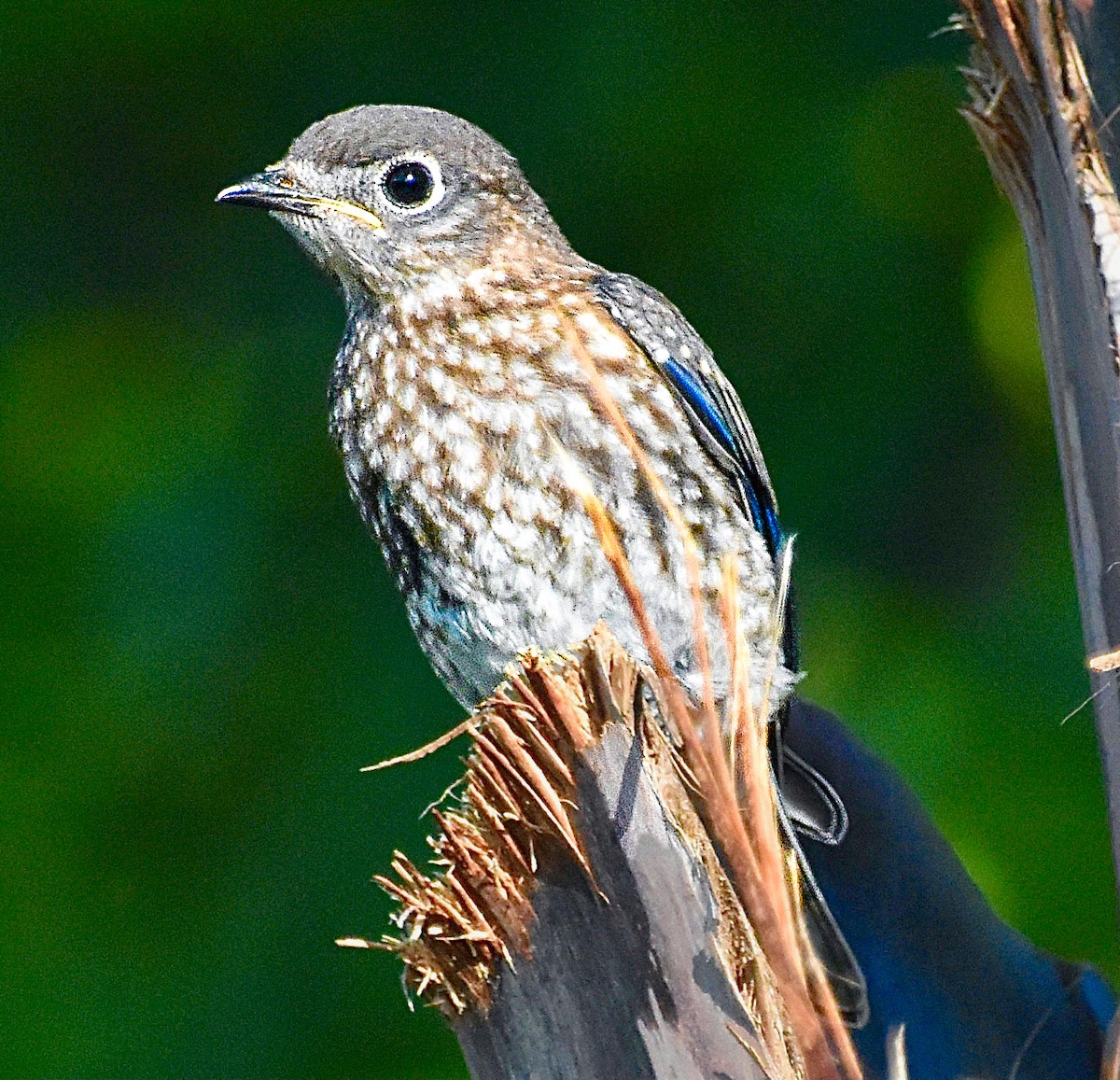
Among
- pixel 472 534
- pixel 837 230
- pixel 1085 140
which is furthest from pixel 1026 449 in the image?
pixel 1085 140

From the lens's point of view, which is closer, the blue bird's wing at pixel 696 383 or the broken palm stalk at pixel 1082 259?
the broken palm stalk at pixel 1082 259

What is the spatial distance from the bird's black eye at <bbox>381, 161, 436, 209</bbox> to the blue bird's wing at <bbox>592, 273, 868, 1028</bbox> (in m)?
0.34

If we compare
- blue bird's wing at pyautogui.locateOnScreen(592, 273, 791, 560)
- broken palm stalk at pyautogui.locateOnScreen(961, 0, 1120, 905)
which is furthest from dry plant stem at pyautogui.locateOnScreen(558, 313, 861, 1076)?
blue bird's wing at pyautogui.locateOnScreen(592, 273, 791, 560)

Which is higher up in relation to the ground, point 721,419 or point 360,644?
point 721,419

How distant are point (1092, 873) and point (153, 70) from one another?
3.14 metres

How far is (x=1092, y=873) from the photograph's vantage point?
12.5 ft

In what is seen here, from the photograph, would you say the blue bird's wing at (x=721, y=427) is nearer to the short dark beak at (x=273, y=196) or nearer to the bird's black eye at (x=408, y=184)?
the bird's black eye at (x=408, y=184)

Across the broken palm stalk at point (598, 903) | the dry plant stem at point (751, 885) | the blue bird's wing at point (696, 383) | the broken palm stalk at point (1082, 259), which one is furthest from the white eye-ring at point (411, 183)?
the dry plant stem at point (751, 885)

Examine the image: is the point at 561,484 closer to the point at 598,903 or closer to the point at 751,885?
the point at 598,903

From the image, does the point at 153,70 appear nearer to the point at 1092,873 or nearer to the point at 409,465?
the point at 409,465

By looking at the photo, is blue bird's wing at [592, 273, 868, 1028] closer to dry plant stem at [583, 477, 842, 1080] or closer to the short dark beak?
the short dark beak

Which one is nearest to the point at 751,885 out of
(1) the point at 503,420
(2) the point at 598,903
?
(2) the point at 598,903

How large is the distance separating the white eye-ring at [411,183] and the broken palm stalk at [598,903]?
1314 mm

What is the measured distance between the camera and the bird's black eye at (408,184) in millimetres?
2801
